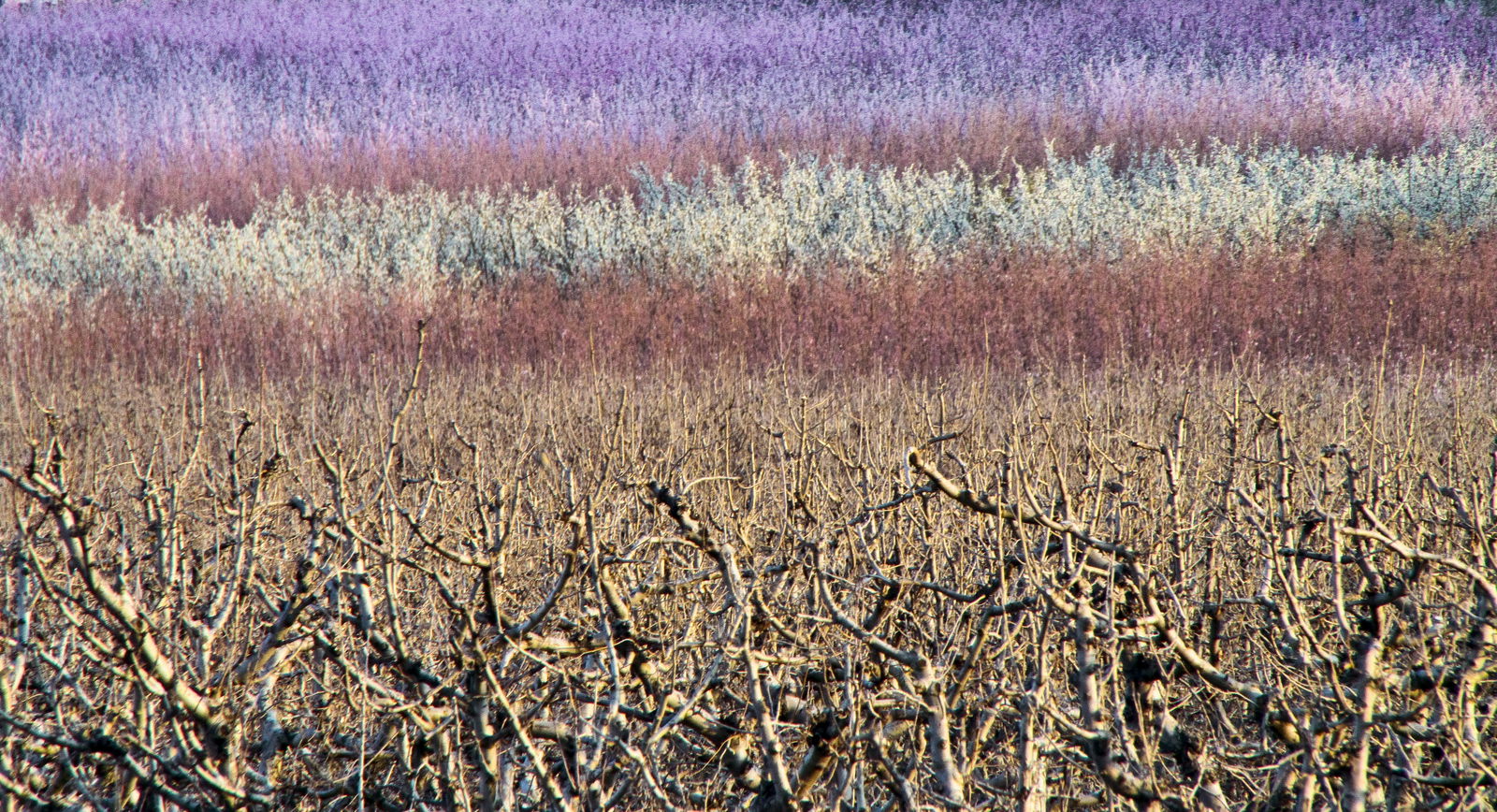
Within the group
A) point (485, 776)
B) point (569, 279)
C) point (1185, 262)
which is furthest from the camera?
point (569, 279)

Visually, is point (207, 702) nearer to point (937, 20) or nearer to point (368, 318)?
point (368, 318)

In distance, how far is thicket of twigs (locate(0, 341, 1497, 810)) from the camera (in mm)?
1907

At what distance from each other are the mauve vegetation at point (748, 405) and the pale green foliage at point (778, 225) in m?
0.06

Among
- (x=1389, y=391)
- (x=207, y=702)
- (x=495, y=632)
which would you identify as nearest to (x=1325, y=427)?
(x=1389, y=391)

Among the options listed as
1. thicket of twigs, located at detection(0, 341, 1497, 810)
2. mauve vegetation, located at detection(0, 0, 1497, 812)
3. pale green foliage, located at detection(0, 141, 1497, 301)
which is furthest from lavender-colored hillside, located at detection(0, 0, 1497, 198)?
thicket of twigs, located at detection(0, 341, 1497, 810)

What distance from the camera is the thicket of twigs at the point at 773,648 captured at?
75.1 inches

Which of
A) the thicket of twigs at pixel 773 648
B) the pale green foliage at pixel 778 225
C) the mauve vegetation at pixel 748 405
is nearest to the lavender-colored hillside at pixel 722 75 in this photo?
the mauve vegetation at pixel 748 405

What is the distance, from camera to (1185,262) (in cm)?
921

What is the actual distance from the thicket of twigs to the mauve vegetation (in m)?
0.03

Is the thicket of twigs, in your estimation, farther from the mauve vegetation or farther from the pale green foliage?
the pale green foliage

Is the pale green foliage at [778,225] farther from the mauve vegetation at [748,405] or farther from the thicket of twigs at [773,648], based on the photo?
the thicket of twigs at [773,648]

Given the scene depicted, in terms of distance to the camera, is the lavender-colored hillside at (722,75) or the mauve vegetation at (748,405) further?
the lavender-colored hillside at (722,75)

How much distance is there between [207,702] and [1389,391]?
6.25 meters

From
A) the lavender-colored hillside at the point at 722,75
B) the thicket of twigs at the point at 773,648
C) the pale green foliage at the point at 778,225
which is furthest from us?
the lavender-colored hillside at the point at 722,75
